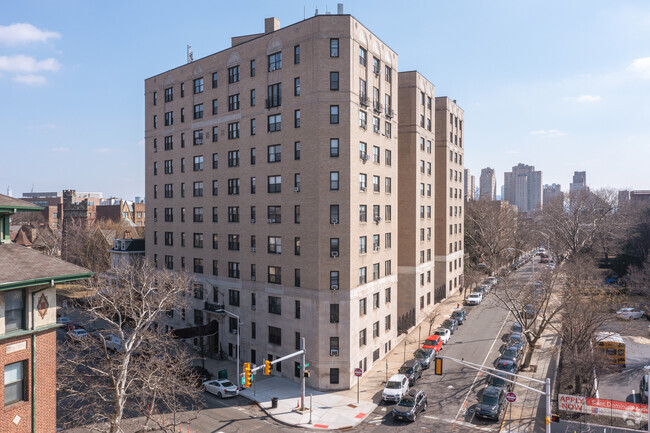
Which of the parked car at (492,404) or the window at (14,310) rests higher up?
the window at (14,310)

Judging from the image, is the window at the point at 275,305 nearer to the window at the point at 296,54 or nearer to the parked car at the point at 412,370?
the parked car at the point at 412,370

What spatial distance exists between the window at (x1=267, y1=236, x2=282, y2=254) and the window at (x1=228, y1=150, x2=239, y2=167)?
29.6 feet

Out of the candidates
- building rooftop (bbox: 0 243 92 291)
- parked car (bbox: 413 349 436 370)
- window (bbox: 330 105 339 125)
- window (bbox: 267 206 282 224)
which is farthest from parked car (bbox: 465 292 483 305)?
building rooftop (bbox: 0 243 92 291)

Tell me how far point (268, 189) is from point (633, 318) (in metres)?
49.9

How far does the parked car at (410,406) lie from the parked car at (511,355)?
11625mm

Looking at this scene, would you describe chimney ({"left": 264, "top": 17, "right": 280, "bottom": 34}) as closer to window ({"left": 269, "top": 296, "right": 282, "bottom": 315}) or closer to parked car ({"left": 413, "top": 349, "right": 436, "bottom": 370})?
window ({"left": 269, "top": 296, "right": 282, "bottom": 315})

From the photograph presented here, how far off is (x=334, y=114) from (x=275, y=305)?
17728 mm

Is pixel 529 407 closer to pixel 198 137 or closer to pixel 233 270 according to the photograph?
pixel 233 270

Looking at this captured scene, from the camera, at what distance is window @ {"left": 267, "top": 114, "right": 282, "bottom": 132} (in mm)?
39562

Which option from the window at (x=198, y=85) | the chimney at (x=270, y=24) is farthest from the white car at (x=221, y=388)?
the chimney at (x=270, y=24)

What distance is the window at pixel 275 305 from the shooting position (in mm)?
39000

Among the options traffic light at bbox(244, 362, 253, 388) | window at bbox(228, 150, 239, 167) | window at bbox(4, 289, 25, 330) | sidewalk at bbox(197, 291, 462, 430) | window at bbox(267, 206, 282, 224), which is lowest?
sidewalk at bbox(197, 291, 462, 430)

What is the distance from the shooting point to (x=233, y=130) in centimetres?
4384

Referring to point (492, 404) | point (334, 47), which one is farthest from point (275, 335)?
point (334, 47)
